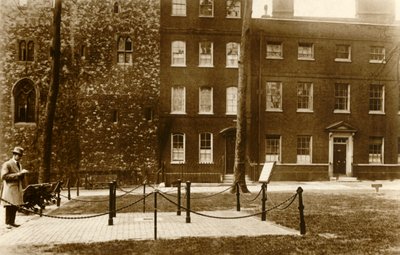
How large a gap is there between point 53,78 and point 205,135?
49.5 feet

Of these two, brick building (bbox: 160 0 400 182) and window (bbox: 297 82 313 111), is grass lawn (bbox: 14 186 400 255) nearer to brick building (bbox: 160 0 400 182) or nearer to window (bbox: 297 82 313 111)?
brick building (bbox: 160 0 400 182)

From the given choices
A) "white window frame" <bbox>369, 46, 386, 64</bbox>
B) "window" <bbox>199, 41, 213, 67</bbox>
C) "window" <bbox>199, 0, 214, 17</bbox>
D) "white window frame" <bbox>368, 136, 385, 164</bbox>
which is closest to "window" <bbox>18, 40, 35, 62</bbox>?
"window" <bbox>199, 41, 213, 67</bbox>

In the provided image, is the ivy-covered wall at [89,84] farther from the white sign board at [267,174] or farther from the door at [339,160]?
the white sign board at [267,174]

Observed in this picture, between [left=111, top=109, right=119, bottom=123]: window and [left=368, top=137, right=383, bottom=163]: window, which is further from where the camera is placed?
[left=368, top=137, right=383, bottom=163]: window

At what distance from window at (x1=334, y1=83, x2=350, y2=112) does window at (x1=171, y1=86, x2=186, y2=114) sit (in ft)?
35.1

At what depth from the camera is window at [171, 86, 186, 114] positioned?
1353 inches

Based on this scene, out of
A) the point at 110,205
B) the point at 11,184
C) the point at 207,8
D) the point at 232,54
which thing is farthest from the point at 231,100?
the point at 11,184

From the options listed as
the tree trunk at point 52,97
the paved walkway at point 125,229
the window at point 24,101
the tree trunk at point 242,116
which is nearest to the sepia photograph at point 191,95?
the window at point 24,101

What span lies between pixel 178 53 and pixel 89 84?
624cm

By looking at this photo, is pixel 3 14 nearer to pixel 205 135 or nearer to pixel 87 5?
pixel 87 5

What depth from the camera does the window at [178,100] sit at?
34375mm

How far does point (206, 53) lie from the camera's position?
34.7 meters

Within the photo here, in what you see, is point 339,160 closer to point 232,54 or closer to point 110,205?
point 232,54

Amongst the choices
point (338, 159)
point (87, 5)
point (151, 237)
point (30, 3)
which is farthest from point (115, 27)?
point (151, 237)
